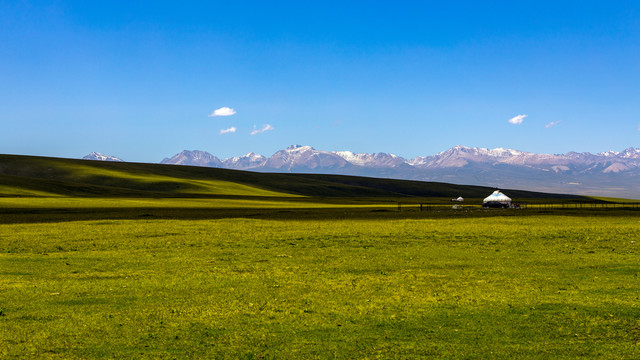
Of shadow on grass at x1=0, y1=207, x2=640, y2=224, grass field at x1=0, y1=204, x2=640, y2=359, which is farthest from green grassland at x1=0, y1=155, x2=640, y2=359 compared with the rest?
shadow on grass at x1=0, y1=207, x2=640, y2=224

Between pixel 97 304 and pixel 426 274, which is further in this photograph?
pixel 426 274

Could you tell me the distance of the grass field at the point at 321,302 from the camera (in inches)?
545

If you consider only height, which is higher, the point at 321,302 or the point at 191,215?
the point at 321,302

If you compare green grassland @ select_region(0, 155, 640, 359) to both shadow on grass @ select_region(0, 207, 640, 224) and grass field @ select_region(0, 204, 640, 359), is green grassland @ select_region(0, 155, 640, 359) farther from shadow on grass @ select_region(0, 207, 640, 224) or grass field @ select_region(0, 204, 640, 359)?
shadow on grass @ select_region(0, 207, 640, 224)

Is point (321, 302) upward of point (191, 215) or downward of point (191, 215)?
upward

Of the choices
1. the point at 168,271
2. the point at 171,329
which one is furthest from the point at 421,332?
the point at 168,271

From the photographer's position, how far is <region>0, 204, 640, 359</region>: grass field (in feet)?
45.4

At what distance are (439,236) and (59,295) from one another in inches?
1340

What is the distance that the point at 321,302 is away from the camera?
1919 cm

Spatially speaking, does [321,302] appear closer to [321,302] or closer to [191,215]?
[321,302]

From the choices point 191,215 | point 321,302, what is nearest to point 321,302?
point 321,302

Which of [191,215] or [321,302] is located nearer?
[321,302]

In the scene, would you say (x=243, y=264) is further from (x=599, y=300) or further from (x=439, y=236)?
(x=439, y=236)

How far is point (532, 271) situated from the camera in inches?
1045
